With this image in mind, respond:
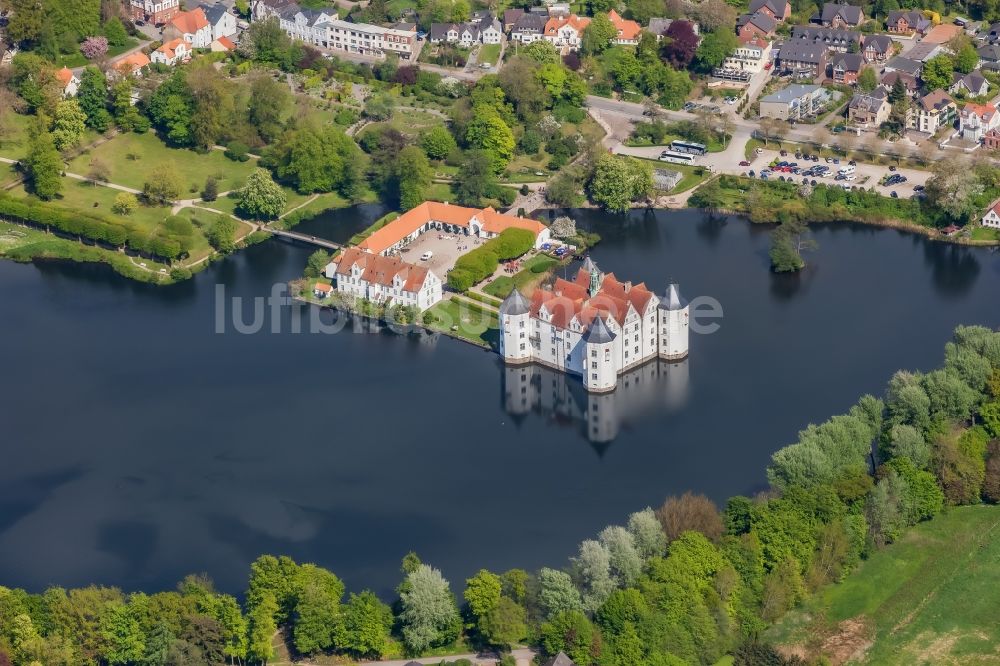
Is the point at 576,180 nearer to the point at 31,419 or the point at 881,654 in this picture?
the point at 31,419

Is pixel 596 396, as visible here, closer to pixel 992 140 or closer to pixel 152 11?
pixel 992 140

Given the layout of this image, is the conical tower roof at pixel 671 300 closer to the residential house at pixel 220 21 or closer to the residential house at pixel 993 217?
the residential house at pixel 993 217

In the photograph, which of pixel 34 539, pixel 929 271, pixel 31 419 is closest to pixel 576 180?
pixel 929 271

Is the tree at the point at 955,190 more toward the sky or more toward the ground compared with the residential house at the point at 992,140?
more toward the ground

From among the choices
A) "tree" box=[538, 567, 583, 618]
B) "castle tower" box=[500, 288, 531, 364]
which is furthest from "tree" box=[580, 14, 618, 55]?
"tree" box=[538, 567, 583, 618]

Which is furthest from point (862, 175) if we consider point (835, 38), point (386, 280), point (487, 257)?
point (386, 280)

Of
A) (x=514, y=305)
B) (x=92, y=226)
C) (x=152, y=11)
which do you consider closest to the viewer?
(x=514, y=305)

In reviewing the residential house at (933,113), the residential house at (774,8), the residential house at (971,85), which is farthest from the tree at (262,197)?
the residential house at (971,85)
